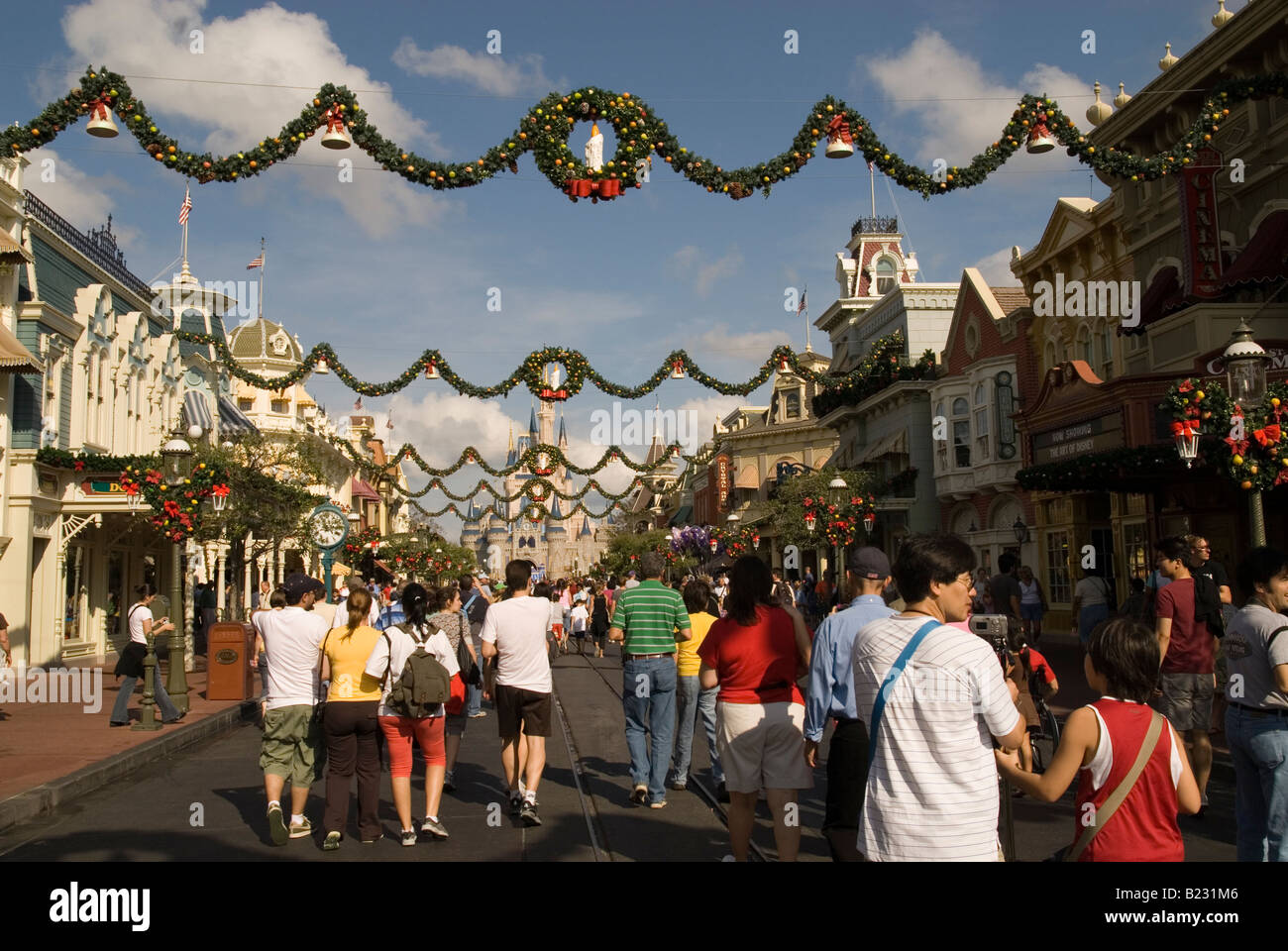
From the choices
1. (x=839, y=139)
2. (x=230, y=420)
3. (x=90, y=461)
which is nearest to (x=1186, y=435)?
(x=839, y=139)

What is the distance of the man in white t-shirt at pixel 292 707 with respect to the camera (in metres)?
7.71

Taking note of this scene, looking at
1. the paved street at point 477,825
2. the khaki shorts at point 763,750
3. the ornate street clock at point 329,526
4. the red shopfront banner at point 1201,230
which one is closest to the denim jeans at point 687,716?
the paved street at point 477,825

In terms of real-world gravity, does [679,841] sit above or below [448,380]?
below

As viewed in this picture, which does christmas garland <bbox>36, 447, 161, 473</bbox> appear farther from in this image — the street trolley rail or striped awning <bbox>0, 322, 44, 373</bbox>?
the street trolley rail

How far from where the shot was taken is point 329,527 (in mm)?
20719

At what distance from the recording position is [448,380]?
22.0 m

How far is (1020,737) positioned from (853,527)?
24.0 meters

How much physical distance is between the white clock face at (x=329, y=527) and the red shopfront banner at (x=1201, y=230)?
52.5 ft

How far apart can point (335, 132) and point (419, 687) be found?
6.22 m

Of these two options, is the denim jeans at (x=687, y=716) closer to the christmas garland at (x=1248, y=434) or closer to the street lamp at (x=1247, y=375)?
the christmas garland at (x=1248, y=434)

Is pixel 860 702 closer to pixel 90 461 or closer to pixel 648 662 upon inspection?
pixel 648 662

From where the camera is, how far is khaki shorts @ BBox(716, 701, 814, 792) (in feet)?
19.7
